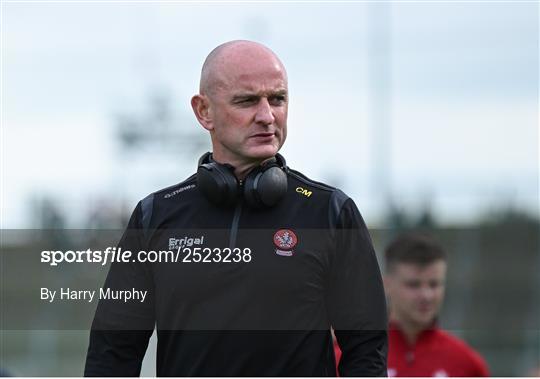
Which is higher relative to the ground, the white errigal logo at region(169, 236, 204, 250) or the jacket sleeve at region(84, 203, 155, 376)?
the white errigal logo at region(169, 236, 204, 250)

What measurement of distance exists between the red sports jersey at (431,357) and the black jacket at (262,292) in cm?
247

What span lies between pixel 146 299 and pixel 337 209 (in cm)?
68

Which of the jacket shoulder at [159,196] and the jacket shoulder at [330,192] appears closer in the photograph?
the jacket shoulder at [330,192]

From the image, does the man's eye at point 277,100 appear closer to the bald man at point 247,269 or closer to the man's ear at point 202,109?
the bald man at point 247,269

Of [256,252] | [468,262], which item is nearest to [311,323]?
[256,252]

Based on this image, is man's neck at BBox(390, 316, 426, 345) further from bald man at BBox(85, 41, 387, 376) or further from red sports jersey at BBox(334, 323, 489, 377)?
Result: bald man at BBox(85, 41, 387, 376)

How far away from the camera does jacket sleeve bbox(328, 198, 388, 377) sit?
11.3 ft

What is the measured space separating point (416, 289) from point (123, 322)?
2493 millimetres

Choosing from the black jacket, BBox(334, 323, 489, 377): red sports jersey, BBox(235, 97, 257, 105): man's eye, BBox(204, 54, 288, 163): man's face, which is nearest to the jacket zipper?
the black jacket

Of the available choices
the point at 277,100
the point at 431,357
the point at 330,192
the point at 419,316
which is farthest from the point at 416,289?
the point at 277,100

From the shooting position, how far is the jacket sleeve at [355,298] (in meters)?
3.46

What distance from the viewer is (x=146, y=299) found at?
3584 mm

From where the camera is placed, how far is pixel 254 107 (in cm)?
353

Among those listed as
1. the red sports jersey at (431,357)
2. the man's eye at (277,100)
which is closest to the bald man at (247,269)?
the man's eye at (277,100)
